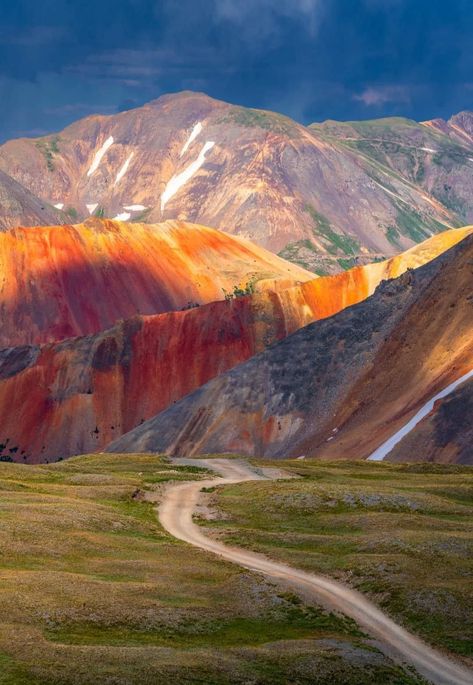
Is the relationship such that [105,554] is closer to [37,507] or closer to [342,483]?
[37,507]

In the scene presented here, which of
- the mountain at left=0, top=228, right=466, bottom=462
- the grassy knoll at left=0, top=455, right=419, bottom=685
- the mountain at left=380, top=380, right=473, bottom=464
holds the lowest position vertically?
the grassy knoll at left=0, top=455, right=419, bottom=685

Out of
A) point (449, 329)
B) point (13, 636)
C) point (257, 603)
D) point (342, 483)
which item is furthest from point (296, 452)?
point (13, 636)


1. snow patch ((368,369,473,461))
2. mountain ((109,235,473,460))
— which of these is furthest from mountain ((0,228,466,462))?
snow patch ((368,369,473,461))

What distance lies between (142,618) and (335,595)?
30.7ft

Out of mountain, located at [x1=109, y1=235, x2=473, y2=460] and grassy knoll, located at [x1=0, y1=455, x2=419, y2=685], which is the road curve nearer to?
grassy knoll, located at [x1=0, y1=455, x2=419, y2=685]

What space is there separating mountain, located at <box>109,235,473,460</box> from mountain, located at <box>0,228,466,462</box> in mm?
28810

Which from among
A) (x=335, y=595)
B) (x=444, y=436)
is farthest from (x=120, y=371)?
(x=335, y=595)

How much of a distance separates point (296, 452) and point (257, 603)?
90548mm

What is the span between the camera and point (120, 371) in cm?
18838

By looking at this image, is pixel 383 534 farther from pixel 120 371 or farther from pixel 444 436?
pixel 120 371

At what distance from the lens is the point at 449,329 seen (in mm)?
125625

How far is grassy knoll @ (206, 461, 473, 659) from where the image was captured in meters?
40.7

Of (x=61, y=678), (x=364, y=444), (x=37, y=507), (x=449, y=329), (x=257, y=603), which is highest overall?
(x=449, y=329)

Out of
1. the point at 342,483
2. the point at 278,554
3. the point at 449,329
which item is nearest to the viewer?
the point at 278,554
